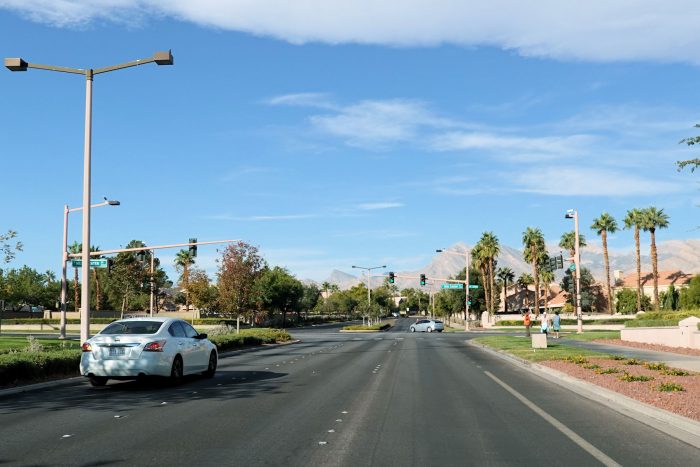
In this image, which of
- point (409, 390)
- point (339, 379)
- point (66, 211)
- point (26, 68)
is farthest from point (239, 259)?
point (409, 390)

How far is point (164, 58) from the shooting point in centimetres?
2012

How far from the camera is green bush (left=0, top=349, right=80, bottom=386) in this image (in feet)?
50.2

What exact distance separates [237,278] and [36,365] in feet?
95.8

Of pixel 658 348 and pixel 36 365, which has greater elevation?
pixel 36 365

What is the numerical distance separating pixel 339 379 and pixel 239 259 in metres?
28.6

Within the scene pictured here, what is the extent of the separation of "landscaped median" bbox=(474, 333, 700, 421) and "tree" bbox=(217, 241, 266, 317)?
947 inches

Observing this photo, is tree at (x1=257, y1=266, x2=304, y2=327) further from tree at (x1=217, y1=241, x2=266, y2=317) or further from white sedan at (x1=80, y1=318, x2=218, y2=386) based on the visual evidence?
white sedan at (x1=80, y1=318, x2=218, y2=386)

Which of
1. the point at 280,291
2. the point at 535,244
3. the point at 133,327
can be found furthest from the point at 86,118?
the point at 535,244

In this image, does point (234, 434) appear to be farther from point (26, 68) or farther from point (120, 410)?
point (26, 68)

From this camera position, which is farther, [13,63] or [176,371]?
[13,63]

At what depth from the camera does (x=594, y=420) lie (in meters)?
10.8

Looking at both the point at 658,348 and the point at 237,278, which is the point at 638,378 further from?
the point at 237,278

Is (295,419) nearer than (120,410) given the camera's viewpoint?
Yes

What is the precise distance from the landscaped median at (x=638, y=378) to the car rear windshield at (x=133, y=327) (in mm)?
9740
